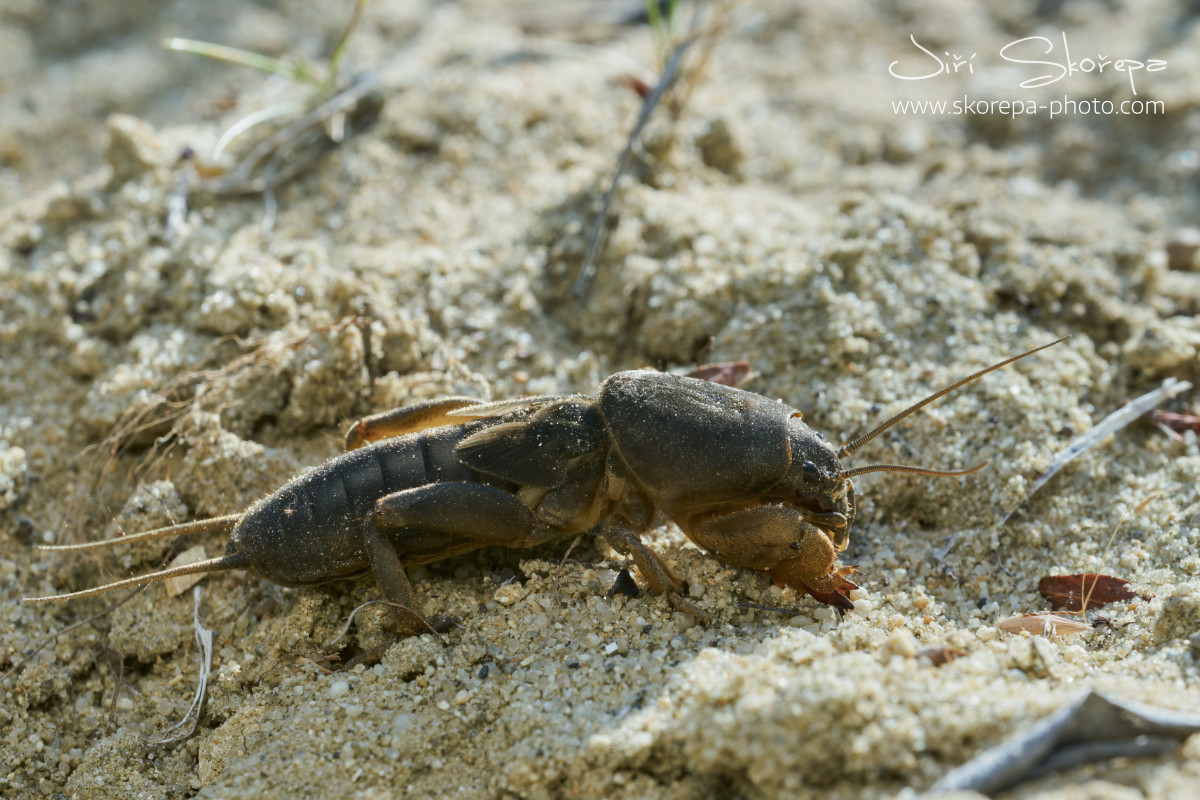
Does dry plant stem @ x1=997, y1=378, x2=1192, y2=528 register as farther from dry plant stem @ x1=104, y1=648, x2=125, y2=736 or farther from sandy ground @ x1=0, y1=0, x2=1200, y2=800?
dry plant stem @ x1=104, y1=648, x2=125, y2=736

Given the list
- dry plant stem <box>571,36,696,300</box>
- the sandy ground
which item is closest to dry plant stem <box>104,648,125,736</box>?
the sandy ground

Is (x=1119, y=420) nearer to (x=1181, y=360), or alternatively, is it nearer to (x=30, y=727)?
(x=1181, y=360)

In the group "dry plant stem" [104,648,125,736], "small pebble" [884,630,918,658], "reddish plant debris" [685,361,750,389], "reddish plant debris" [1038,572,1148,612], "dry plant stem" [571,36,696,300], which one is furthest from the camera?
"dry plant stem" [571,36,696,300]

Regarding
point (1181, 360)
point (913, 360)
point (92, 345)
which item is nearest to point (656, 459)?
point (913, 360)

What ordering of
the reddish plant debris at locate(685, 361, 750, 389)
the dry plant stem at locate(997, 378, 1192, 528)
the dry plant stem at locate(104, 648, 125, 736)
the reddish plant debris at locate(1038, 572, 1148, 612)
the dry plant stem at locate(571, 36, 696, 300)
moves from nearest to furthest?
the reddish plant debris at locate(1038, 572, 1148, 612) < the dry plant stem at locate(104, 648, 125, 736) < the dry plant stem at locate(997, 378, 1192, 528) < the reddish plant debris at locate(685, 361, 750, 389) < the dry plant stem at locate(571, 36, 696, 300)

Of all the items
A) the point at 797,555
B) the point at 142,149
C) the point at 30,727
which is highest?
the point at 142,149

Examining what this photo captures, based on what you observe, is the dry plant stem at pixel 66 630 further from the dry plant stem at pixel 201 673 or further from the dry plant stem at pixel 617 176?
→ the dry plant stem at pixel 617 176
